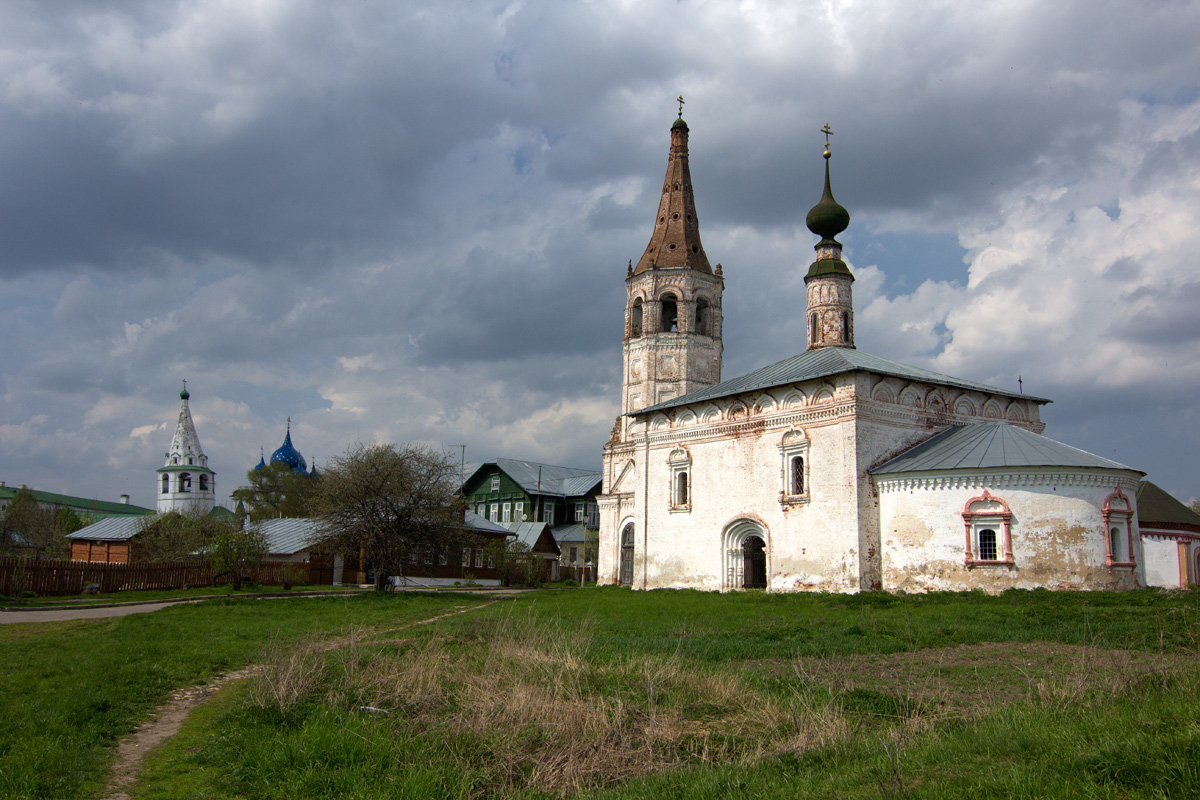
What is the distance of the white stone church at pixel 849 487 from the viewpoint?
65.5 ft

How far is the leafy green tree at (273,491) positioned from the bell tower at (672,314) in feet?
86.8

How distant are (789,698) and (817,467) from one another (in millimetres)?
15926

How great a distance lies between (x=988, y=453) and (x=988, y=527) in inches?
72.0

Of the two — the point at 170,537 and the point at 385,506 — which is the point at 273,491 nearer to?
the point at 170,537

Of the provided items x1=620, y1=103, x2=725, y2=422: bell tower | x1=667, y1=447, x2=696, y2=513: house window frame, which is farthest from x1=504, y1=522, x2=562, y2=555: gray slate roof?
x1=667, y1=447, x2=696, y2=513: house window frame

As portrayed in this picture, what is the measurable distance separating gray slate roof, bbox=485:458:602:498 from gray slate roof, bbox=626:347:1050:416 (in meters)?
25.1

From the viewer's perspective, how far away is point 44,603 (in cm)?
2105

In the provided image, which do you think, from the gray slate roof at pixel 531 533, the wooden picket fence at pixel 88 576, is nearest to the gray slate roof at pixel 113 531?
the wooden picket fence at pixel 88 576

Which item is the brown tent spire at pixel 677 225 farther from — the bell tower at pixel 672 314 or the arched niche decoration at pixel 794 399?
the arched niche decoration at pixel 794 399

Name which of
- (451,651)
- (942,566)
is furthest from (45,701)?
(942,566)

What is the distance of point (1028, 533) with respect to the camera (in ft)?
65.6

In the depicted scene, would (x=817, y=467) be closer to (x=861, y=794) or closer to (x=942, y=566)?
(x=942, y=566)

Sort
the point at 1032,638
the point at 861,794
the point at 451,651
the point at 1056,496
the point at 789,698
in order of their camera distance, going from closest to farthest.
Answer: the point at 861,794 < the point at 789,698 < the point at 451,651 < the point at 1032,638 < the point at 1056,496

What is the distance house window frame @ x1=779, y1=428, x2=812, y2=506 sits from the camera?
23.8m
